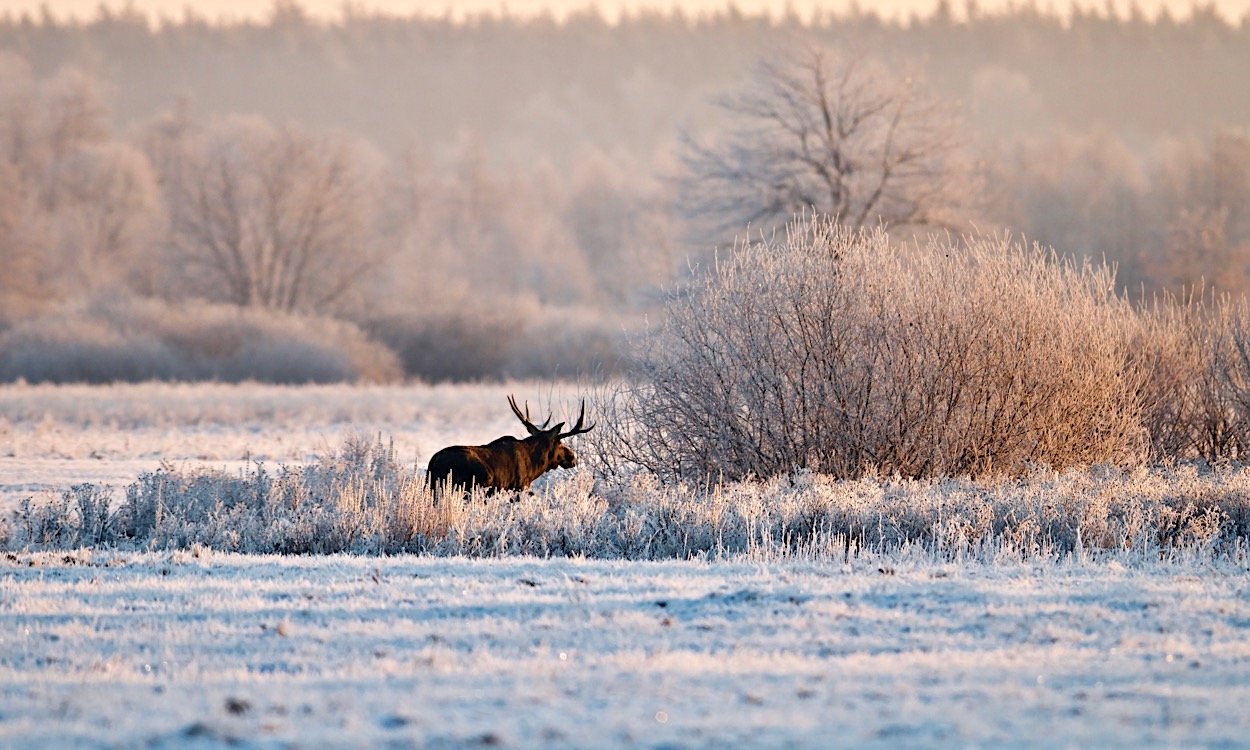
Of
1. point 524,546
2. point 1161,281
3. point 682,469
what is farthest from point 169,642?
point 1161,281

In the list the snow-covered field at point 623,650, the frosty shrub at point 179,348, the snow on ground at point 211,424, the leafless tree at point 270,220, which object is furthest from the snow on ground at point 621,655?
the leafless tree at point 270,220

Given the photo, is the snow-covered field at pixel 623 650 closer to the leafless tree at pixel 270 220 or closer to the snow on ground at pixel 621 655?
the snow on ground at pixel 621 655

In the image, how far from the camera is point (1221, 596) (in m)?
8.95

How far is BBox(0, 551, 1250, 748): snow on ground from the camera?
6051mm

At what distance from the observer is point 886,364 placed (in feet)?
50.3

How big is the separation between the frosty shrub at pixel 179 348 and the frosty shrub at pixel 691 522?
101ft

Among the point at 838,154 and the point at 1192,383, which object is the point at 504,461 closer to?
the point at 1192,383

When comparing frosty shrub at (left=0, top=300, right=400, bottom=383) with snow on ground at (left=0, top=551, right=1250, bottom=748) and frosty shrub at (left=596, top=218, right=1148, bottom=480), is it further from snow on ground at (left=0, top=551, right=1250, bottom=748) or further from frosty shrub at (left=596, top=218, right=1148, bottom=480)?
snow on ground at (left=0, top=551, right=1250, bottom=748)

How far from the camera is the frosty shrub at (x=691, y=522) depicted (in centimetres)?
1187

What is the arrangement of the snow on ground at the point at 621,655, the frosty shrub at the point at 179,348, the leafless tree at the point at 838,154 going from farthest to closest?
1. the frosty shrub at the point at 179,348
2. the leafless tree at the point at 838,154
3. the snow on ground at the point at 621,655

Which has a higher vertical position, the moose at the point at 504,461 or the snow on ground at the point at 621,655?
the moose at the point at 504,461

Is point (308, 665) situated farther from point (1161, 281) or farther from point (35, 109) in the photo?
point (35, 109)

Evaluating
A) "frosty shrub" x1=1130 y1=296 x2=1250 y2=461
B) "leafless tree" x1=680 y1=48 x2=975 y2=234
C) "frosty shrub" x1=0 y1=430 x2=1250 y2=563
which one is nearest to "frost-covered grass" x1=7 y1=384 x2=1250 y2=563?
"frosty shrub" x1=0 y1=430 x2=1250 y2=563

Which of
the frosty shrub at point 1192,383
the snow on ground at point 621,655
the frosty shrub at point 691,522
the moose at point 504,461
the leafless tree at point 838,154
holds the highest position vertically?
the leafless tree at point 838,154
